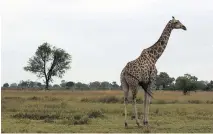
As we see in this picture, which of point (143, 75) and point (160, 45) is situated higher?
point (160, 45)

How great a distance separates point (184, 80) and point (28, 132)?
48775 millimetres

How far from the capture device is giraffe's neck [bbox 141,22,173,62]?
12595mm

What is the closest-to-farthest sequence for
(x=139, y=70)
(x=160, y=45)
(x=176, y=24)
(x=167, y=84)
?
1. (x=139, y=70)
2. (x=176, y=24)
3. (x=160, y=45)
4. (x=167, y=84)

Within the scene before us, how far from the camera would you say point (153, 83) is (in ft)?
39.6

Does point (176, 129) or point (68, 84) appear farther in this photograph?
point (68, 84)

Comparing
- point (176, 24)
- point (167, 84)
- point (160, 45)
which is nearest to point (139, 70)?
point (160, 45)

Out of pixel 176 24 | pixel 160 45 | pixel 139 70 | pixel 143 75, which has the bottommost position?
pixel 143 75

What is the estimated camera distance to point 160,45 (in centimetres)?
1286

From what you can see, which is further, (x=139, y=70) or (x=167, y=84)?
(x=167, y=84)

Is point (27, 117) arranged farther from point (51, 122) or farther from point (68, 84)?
point (68, 84)

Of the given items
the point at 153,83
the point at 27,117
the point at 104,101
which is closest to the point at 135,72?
the point at 153,83

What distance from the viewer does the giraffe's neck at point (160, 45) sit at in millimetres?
12595

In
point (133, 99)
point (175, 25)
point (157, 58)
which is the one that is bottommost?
point (133, 99)

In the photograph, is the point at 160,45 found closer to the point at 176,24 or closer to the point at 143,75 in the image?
the point at 176,24
